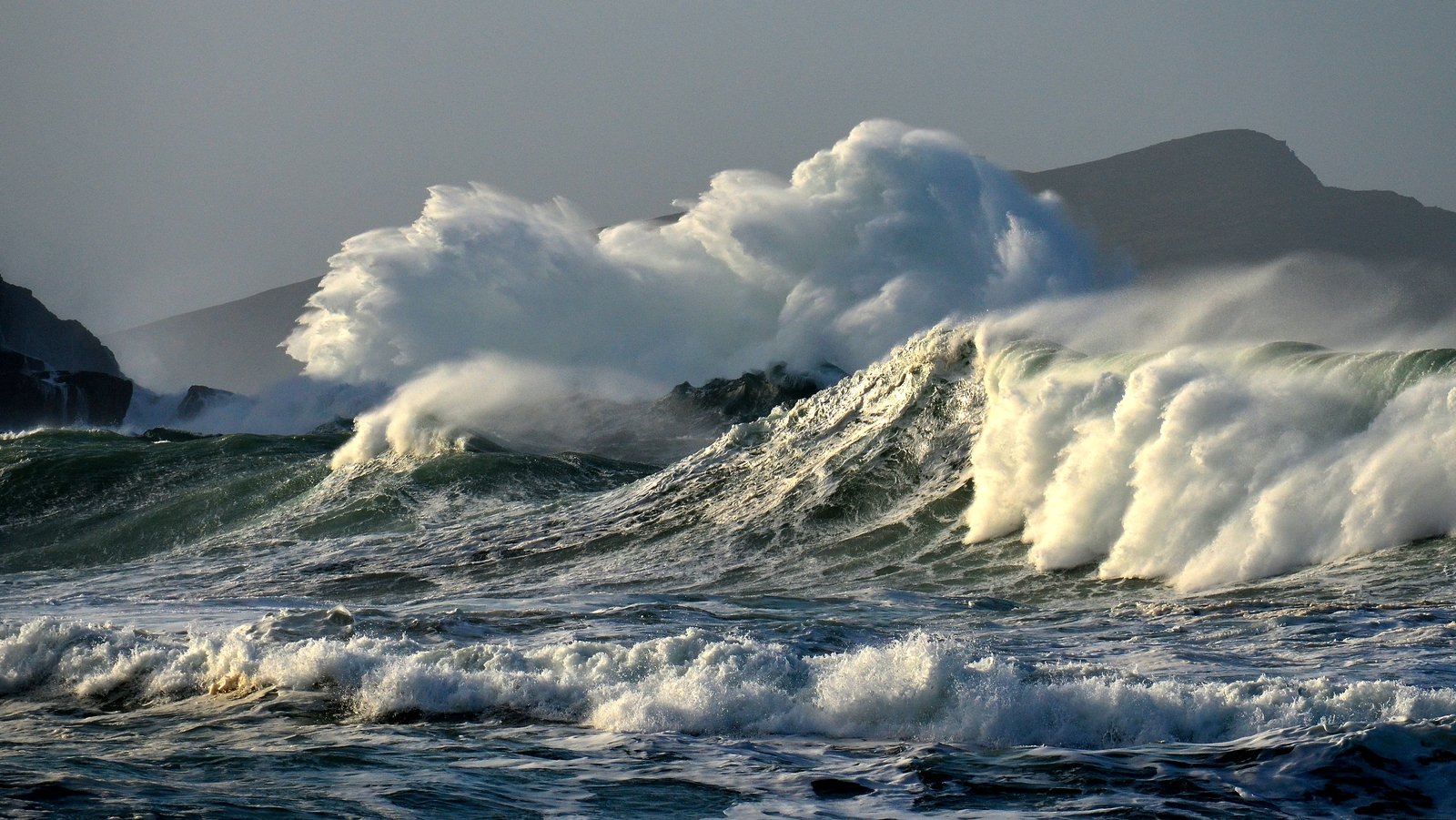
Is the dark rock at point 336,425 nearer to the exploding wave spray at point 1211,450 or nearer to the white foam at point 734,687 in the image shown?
the exploding wave spray at point 1211,450

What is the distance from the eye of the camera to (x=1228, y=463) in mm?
12789

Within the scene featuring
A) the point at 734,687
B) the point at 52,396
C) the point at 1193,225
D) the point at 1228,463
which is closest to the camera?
the point at 734,687

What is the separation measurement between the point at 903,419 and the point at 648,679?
33.8 ft

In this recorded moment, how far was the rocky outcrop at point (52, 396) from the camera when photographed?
49312 mm

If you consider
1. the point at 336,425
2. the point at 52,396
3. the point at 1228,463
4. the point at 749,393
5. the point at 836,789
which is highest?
the point at 52,396

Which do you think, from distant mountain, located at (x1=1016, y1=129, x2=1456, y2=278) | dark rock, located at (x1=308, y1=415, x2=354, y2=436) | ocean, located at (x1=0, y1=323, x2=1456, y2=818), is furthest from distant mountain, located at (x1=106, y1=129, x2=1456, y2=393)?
ocean, located at (x1=0, y1=323, x2=1456, y2=818)

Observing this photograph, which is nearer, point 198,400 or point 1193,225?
point 198,400

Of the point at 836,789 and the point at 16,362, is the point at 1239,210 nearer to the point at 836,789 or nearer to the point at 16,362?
the point at 16,362

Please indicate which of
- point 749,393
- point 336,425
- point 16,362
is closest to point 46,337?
point 16,362

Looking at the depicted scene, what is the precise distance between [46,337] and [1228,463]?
51.6 meters

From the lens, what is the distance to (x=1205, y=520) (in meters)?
12.6

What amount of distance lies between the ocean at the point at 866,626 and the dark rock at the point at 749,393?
12315mm

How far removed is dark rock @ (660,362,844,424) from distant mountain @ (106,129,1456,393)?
1529 inches

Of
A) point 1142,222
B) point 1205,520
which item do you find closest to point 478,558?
point 1205,520
